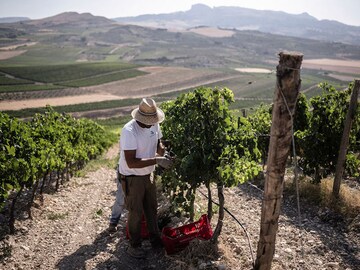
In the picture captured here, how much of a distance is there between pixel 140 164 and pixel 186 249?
5.41 ft

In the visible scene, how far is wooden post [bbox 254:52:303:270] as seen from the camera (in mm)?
3826

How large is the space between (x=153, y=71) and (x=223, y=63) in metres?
37.3

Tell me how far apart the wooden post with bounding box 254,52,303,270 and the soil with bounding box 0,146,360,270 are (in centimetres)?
61

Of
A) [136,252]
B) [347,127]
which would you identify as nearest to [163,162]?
[136,252]

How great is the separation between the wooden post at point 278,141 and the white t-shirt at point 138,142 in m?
1.92

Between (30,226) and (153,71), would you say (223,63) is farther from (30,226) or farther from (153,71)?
(30,226)

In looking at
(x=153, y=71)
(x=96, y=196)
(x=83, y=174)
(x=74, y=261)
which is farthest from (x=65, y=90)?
(x=74, y=261)

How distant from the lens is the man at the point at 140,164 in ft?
16.0

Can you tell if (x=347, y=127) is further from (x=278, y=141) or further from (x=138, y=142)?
(x=138, y=142)

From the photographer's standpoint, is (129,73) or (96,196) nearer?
(96,196)

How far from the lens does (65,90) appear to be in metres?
61.0

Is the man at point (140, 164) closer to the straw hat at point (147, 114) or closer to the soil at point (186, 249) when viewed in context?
the straw hat at point (147, 114)

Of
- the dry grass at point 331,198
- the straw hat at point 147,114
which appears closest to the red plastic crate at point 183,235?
the straw hat at point 147,114

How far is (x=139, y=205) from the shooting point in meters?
5.34
